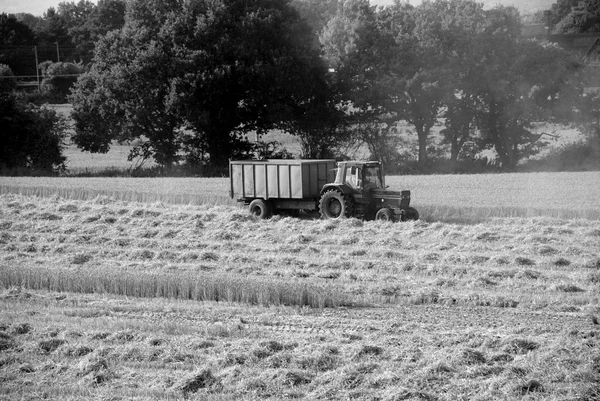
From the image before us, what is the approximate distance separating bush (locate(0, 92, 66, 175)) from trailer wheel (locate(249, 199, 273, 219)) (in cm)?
2005

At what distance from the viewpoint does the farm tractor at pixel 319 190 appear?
891 inches

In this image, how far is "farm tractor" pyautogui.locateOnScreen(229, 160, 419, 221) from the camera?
22.6 metres

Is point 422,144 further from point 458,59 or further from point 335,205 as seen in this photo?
point 335,205

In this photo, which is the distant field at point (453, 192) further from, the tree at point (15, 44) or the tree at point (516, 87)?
the tree at point (15, 44)

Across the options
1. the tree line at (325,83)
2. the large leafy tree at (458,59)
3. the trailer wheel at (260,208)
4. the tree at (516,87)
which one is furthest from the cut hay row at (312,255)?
the large leafy tree at (458,59)

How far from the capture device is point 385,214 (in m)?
22.3

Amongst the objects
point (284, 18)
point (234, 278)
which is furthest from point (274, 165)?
point (284, 18)

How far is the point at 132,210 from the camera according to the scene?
82.2ft

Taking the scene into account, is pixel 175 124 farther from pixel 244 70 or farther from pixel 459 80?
pixel 459 80

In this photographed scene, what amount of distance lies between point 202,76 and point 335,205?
15452mm

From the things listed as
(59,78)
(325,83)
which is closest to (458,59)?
(325,83)

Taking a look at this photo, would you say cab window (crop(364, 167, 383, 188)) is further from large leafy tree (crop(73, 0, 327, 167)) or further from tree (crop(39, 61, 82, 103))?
tree (crop(39, 61, 82, 103))

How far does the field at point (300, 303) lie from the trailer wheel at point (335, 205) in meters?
0.56

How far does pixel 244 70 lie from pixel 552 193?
1553 centimetres
